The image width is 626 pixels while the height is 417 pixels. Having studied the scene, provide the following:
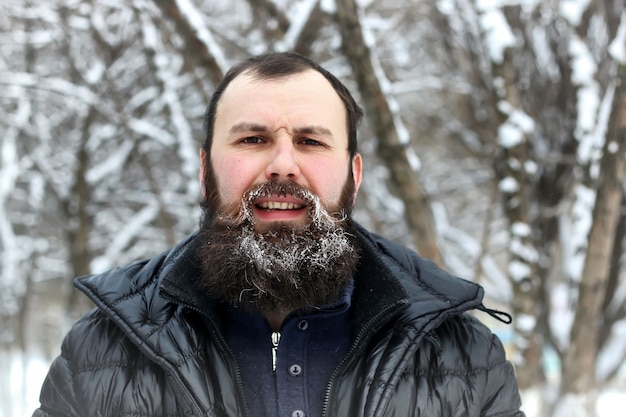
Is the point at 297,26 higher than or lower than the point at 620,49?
higher

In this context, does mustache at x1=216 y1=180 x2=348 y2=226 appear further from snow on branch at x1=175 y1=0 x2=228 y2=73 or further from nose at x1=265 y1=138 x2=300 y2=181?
snow on branch at x1=175 y1=0 x2=228 y2=73

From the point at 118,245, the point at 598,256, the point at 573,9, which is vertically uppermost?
the point at 573,9

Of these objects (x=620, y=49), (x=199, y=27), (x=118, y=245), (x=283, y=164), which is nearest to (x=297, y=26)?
(x=199, y=27)

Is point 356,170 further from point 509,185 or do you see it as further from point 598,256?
point 598,256

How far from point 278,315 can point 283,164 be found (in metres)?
0.44

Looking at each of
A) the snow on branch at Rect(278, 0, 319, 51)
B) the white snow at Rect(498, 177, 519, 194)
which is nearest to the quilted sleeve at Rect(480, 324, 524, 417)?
the snow on branch at Rect(278, 0, 319, 51)

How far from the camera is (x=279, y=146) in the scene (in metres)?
1.92

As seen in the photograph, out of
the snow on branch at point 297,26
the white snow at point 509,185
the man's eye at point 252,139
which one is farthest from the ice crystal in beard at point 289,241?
the white snow at point 509,185

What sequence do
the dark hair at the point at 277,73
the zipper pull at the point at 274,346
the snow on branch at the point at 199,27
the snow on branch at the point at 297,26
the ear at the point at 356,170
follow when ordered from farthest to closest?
1. the snow on branch at the point at 297,26
2. the snow on branch at the point at 199,27
3. the ear at the point at 356,170
4. the dark hair at the point at 277,73
5. the zipper pull at the point at 274,346

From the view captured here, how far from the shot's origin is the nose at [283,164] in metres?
1.89

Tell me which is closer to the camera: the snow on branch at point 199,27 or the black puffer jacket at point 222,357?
the black puffer jacket at point 222,357

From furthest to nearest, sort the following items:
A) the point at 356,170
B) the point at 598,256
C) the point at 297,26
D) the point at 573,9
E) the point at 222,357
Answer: the point at 573,9
the point at 598,256
the point at 297,26
the point at 356,170
the point at 222,357

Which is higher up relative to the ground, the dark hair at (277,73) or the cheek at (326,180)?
the dark hair at (277,73)

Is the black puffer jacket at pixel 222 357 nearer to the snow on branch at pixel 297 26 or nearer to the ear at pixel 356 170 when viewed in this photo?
the ear at pixel 356 170
